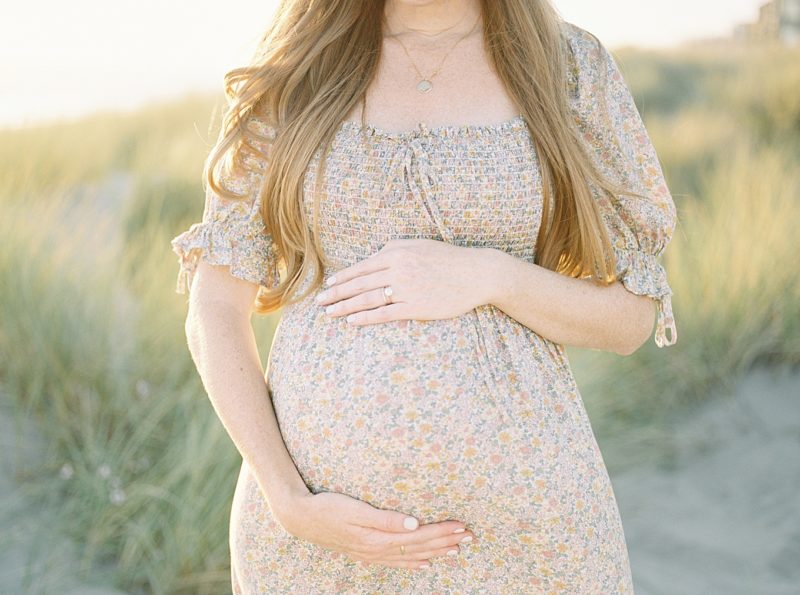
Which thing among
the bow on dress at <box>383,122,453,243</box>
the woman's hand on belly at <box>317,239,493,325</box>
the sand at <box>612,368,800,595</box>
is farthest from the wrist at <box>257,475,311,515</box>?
the sand at <box>612,368,800,595</box>

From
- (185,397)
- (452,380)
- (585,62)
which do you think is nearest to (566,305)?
(452,380)

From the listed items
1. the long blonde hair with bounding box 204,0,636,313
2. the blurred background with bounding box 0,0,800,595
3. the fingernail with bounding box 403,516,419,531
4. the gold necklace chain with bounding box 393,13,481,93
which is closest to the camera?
the fingernail with bounding box 403,516,419,531

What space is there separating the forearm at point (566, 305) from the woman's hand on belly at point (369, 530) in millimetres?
418

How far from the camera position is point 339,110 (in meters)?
1.92

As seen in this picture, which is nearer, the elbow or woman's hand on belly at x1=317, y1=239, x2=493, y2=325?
woman's hand on belly at x1=317, y1=239, x2=493, y2=325

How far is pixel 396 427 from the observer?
5.65ft

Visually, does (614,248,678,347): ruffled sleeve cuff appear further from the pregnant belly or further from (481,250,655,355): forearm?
the pregnant belly

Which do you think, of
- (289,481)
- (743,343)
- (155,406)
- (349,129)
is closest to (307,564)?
(289,481)

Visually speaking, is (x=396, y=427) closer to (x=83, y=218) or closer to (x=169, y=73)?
(x=83, y=218)

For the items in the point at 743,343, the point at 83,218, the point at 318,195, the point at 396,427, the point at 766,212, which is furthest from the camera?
the point at 766,212

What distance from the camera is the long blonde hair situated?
1854mm

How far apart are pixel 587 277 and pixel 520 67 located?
1.48 feet

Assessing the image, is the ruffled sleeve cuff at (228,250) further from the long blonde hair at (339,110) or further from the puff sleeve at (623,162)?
the puff sleeve at (623,162)

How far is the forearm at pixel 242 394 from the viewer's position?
179 cm
